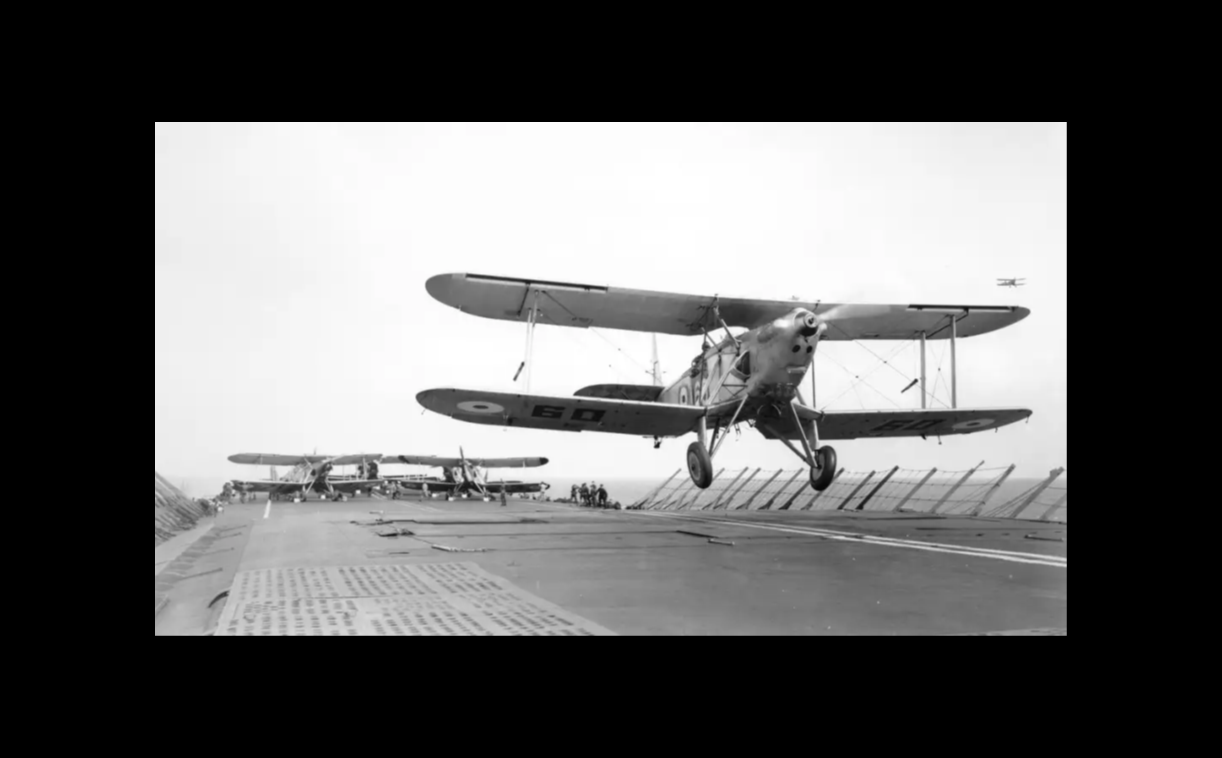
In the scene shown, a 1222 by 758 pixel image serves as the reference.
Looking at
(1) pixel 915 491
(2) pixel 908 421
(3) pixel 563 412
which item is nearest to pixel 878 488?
(1) pixel 915 491

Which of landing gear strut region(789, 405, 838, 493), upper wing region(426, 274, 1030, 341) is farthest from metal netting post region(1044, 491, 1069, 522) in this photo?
landing gear strut region(789, 405, 838, 493)

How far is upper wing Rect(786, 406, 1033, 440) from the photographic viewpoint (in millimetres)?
16531

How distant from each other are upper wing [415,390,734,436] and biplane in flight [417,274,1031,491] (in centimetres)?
3

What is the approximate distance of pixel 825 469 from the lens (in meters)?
14.5

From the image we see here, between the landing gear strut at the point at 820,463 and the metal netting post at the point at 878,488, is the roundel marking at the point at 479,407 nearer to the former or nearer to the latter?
the landing gear strut at the point at 820,463

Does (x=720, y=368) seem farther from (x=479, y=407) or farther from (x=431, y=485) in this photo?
(x=431, y=485)

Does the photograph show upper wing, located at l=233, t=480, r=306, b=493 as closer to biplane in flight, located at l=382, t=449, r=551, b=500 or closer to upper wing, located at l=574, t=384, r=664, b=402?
biplane in flight, located at l=382, t=449, r=551, b=500

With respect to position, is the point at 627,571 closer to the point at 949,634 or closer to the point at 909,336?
the point at 949,634

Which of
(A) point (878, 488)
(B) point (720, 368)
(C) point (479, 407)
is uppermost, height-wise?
(B) point (720, 368)

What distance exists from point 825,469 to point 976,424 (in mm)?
5935

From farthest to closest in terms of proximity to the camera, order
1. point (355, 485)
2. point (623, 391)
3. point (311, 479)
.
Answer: point (355, 485) → point (311, 479) → point (623, 391)

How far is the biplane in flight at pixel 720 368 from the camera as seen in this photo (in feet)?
46.1

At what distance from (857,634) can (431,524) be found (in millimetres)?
10879

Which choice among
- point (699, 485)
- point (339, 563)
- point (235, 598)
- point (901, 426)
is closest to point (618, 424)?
point (699, 485)
